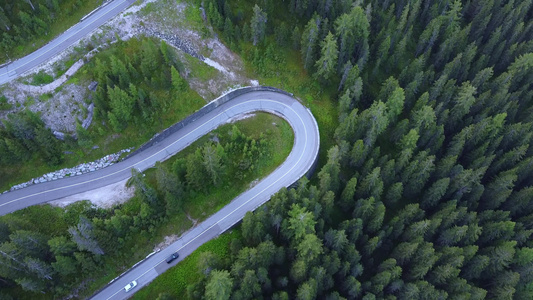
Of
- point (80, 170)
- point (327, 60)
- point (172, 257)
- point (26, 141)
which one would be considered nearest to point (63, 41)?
point (26, 141)

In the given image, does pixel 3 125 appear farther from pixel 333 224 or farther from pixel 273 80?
pixel 333 224

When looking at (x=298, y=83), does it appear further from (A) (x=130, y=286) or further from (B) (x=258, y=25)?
(A) (x=130, y=286)

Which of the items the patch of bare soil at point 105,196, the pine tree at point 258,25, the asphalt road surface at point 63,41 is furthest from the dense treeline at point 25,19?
the pine tree at point 258,25

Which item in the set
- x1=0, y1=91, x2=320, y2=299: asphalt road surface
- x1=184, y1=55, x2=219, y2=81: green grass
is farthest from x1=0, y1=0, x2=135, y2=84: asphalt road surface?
x1=0, y1=91, x2=320, y2=299: asphalt road surface

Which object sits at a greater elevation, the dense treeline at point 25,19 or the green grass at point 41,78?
the dense treeline at point 25,19

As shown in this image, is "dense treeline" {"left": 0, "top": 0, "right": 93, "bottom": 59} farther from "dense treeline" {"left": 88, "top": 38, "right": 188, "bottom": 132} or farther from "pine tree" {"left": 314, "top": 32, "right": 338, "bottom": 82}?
"pine tree" {"left": 314, "top": 32, "right": 338, "bottom": 82}

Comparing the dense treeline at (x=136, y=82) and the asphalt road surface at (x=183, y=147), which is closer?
the asphalt road surface at (x=183, y=147)

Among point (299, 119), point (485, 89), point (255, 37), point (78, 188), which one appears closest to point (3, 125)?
point (78, 188)

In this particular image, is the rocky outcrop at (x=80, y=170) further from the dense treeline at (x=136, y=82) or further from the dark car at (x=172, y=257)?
the dark car at (x=172, y=257)
